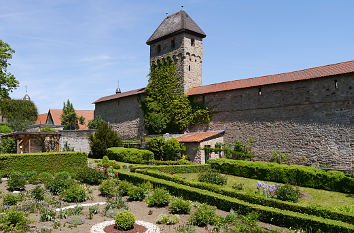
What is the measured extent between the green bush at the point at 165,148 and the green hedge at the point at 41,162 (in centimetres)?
581

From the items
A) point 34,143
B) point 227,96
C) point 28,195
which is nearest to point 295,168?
point 227,96

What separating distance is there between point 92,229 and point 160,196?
3309 millimetres

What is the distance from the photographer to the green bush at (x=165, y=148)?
23814mm

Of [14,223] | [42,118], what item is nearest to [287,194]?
[14,223]

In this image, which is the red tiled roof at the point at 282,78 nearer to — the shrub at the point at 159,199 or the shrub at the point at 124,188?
the shrub at the point at 124,188

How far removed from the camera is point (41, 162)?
19.4m

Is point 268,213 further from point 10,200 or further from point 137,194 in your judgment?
point 10,200

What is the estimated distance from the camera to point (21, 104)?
5447cm

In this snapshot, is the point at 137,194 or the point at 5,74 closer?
the point at 137,194

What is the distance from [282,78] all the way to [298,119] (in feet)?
11.5

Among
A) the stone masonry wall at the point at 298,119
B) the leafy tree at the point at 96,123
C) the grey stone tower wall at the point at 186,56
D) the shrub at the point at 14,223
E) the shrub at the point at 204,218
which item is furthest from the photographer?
the leafy tree at the point at 96,123

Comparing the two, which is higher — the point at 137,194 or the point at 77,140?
the point at 77,140

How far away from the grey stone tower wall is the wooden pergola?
12.9 meters

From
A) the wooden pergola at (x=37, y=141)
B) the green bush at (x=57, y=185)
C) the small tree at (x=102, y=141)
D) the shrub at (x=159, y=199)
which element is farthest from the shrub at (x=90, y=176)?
the small tree at (x=102, y=141)
